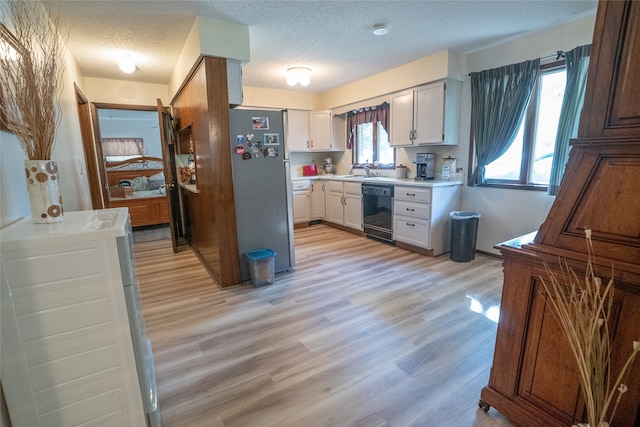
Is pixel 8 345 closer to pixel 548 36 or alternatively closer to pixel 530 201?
pixel 530 201

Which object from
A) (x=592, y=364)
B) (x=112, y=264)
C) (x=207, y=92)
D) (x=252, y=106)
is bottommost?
(x=592, y=364)

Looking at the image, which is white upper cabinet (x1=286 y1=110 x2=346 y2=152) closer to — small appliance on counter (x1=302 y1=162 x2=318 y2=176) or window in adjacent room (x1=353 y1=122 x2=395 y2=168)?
small appliance on counter (x1=302 y1=162 x2=318 y2=176)

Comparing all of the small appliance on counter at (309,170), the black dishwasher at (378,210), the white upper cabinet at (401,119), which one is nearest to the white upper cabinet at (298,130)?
the small appliance on counter at (309,170)

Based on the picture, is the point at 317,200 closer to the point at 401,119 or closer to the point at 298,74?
the point at 401,119

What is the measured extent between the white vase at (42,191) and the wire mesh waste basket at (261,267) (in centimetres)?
179

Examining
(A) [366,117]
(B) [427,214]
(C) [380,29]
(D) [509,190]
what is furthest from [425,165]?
(C) [380,29]

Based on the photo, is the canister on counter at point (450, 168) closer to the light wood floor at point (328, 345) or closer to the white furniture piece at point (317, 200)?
the light wood floor at point (328, 345)

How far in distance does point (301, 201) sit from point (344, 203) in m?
0.82

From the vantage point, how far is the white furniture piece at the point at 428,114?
3691mm

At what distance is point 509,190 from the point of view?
11.4ft

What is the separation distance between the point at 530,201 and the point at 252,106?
4.34 metres

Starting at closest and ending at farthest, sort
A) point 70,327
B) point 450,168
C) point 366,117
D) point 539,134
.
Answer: point 70,327 < point 539,134 < point 450,168 < point 366,117

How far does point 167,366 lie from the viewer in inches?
73.6

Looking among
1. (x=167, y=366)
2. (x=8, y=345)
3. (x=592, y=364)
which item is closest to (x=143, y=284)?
(x=167, y=366)
